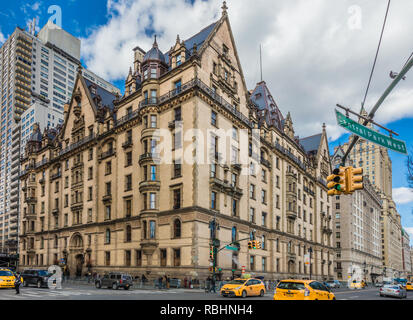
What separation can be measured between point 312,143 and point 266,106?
75.1ft

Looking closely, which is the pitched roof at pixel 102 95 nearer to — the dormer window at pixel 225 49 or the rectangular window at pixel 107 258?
the dormer window at pixel 225 49

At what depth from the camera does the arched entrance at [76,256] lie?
5825 centimetres

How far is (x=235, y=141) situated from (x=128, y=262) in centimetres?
2068

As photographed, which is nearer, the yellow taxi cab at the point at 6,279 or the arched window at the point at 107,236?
the yellow taxi cab at the point at 6,279

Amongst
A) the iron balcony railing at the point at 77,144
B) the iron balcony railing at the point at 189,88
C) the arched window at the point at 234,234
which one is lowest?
the arched window at the point at 234,234

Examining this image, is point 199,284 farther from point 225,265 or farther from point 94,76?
point 94,76

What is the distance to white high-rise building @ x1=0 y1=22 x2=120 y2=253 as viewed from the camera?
13812cm

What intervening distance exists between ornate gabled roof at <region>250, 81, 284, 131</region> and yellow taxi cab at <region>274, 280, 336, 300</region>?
4392 cm

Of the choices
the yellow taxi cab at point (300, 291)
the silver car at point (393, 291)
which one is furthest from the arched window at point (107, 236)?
the yellow taxi cab at point (300, 291)

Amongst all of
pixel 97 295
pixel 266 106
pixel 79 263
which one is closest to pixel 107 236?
pixel 79 263

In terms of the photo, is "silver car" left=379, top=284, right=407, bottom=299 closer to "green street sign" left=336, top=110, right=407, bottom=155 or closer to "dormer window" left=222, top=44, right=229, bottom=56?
"green street sign" left=336, top=110, right=407, bottom=155

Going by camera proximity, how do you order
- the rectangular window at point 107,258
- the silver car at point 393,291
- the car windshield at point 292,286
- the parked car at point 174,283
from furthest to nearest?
1. the rectangular window at point 107,258
2. the parked car at point 174,283
3. the silver car at point 393,291
4. the car windshield at point 292,286

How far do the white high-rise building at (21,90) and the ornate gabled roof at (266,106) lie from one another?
8574cm

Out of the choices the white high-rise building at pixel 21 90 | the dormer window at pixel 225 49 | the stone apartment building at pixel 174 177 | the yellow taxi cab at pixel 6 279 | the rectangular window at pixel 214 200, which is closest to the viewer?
the yellow taxi cab at pixel 6 279
